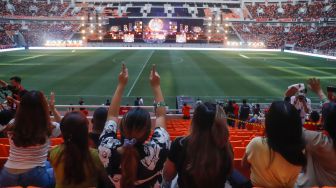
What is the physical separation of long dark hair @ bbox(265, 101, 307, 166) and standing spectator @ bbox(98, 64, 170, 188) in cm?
106

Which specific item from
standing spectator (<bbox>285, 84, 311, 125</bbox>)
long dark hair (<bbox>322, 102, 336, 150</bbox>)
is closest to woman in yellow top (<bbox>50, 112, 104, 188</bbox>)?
long dark hair (<bbox>322, 102, 336, 150</bbox>)

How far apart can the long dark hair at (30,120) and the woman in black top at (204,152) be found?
156cm

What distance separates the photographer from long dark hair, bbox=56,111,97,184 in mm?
3703

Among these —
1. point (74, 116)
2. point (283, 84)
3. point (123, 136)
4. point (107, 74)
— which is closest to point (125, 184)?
point (123, 136)

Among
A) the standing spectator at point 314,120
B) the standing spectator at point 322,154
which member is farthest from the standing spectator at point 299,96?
the standing spectator at point 322,154

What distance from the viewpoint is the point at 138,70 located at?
37.4m

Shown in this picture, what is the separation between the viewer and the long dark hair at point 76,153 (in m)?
3.70

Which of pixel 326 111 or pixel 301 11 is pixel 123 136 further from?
pixel 301 11

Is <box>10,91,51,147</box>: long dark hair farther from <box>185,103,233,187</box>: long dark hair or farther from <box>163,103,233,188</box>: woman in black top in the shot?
<box>185,103,233,187</box>: long dark hair

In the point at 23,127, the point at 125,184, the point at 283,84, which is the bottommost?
the point at 283,84

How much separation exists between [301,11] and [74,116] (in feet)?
315

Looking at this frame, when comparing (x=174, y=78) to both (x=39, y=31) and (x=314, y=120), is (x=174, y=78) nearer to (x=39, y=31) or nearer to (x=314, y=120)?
(x=314, y=120)

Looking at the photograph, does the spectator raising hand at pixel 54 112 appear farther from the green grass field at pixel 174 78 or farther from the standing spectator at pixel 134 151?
the green grass field at pixel 174 78

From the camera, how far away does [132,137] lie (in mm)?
3613
